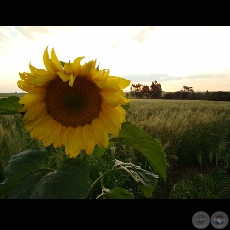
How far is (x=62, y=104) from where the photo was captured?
2.66 feet

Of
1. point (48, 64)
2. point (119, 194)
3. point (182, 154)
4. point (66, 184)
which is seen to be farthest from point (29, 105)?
point (182, 154)

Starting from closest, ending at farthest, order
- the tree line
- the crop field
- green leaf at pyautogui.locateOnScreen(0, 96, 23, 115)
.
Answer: green leaf at pyautogui.locateOnScreen(0, 96, 23, 115)
the crop field
the tree line

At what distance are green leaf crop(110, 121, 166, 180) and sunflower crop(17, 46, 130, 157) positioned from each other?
37mm

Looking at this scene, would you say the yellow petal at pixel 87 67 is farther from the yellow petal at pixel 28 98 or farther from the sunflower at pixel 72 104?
the yellow petal at pixel 28 98

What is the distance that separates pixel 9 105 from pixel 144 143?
364mm

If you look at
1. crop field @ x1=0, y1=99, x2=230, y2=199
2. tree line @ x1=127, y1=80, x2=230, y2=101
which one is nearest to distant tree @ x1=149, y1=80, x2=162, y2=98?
tree line @ x1=127, y1=80, x2=230, y2=101

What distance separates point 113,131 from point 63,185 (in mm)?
185

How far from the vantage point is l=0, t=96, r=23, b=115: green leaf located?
75 cm

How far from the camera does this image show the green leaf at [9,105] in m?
0.75

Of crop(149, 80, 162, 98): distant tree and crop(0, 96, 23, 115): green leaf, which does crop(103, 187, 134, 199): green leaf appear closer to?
crop(0, 96, 23, 115): green leaf

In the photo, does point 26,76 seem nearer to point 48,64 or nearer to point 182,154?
point 48,64

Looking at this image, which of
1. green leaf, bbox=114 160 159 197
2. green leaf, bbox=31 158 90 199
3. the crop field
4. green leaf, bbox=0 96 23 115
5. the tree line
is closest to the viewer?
green leaf, bbox=31 158 90 199
